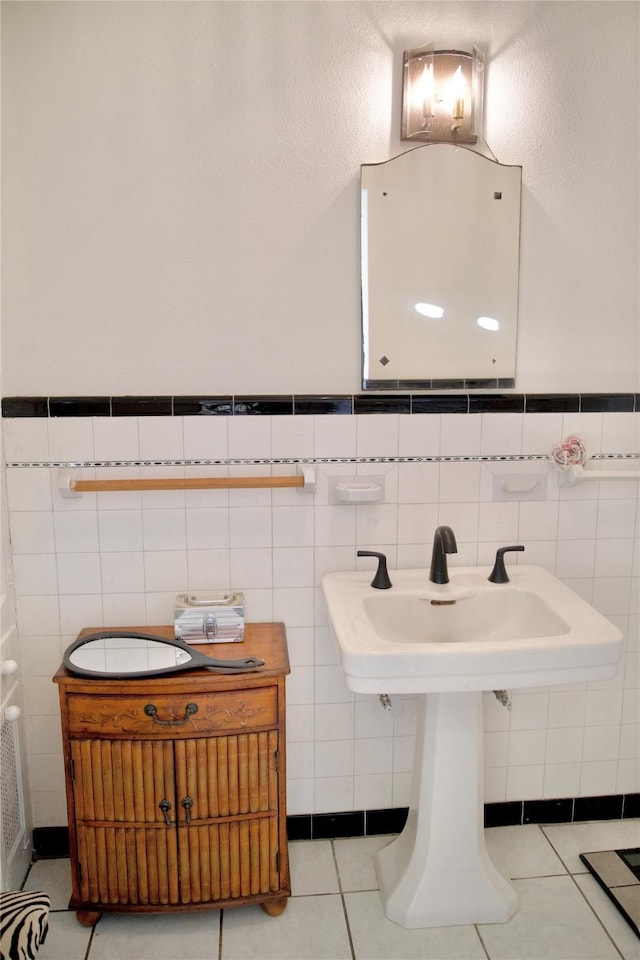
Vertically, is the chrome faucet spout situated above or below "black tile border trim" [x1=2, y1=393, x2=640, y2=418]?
below

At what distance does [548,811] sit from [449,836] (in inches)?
23.3

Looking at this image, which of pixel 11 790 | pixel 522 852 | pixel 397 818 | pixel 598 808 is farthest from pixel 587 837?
pixel 11 790

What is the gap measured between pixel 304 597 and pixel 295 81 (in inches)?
55.4

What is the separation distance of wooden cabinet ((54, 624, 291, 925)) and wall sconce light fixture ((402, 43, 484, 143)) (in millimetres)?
1470

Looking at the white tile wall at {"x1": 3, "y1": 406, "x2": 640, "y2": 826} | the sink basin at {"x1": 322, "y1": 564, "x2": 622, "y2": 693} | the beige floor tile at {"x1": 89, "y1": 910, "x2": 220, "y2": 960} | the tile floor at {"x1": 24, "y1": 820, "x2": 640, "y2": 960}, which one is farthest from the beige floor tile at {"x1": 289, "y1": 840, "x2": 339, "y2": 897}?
the sink basin at {"x1": 322, "y1": 564, "x2": 622, "y2": 693}

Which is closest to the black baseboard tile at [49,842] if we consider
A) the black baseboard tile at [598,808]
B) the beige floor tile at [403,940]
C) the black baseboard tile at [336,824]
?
the black baseboard tile at [336,824]

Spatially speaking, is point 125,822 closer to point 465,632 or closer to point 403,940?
point 403,940

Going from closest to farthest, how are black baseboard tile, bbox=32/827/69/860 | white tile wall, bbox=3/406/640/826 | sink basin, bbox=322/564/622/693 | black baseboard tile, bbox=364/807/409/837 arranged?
sink basin, bbox=322/564/622/693 → white tile wall, bbox=3/406/640/826 → black baseboard tile, bbox=32/827/69/860 → black baseboard tile, bbox=364/807/409/837

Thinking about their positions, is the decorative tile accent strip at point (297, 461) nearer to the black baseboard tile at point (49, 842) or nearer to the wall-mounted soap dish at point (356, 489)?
the wall-mounted soap dish at point (356, 489)

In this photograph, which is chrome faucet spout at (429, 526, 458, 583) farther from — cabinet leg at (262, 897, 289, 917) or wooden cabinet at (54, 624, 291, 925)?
cabinet leg at (262, 897, 289, 917)

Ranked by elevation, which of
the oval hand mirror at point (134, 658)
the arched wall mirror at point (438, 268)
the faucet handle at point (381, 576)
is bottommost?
the oval hand mirror at point (134, 658)

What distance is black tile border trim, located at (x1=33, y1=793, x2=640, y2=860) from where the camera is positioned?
7.08 feet

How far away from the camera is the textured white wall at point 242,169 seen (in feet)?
6.15

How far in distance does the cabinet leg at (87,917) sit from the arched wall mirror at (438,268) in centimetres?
156
